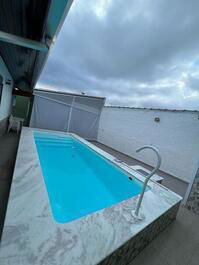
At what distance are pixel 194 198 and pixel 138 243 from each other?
Result: 1963mm

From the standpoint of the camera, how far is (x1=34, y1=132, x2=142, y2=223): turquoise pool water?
102 inches

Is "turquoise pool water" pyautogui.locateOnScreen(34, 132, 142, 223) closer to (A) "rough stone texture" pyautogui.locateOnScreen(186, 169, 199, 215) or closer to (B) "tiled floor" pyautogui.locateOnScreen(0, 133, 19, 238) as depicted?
(B) "tiled floor" pyautogui.locateOnScreen(0, 133, 19, 238)

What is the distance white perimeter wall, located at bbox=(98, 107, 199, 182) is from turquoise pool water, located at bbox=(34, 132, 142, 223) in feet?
5.99

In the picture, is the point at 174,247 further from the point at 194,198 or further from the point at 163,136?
the point at 163,136

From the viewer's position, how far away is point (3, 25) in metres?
2.23

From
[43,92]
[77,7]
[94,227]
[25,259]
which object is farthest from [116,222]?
[43,92]

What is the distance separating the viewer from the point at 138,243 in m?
1.57

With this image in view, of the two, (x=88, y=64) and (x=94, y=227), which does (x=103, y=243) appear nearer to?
(x=94, y=227)

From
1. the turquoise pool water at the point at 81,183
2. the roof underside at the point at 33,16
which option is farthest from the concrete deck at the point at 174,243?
the roof underside at the point at 33,16

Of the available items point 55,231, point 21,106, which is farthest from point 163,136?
point 21,106

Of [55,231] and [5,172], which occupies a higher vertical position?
[55,231]

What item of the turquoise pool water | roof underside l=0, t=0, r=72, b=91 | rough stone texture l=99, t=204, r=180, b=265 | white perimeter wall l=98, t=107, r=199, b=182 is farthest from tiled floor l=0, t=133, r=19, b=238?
white perimeter wall l=98, t=107, r=199, b=182

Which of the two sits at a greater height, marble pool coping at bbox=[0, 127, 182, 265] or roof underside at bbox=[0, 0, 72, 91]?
roof underside at bbox=[0, 0, 72, 91]

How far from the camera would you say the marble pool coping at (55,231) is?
1063mm
